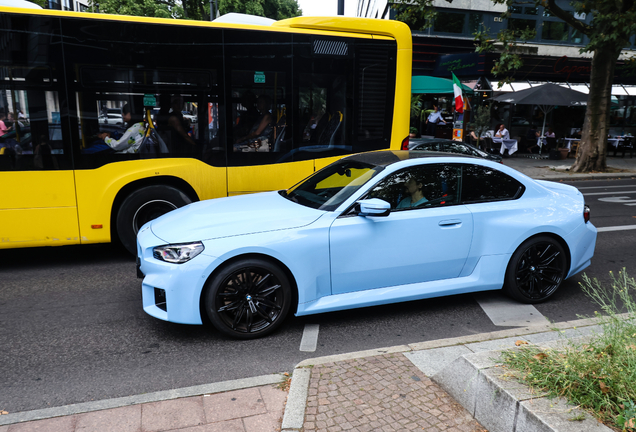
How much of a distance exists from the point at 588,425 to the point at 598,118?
17549 millimetres

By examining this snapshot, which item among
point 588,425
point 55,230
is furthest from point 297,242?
point 55,230

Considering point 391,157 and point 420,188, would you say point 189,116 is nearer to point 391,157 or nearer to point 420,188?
point 391,157

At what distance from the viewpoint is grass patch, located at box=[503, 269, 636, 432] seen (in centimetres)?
251

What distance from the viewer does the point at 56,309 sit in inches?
194

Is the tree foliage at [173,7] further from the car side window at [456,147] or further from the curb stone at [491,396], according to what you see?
the curb stone at [491,396]

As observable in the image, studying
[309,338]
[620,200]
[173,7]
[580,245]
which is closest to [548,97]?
[620,200]

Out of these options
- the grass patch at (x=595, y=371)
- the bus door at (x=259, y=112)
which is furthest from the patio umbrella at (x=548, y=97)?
the grass patch at (x=595, y=371)

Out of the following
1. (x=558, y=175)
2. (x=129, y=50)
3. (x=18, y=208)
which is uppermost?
(x=129, y=50)

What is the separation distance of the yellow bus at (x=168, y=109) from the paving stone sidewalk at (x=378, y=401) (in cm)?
404

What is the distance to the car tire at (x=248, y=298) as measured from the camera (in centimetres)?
404

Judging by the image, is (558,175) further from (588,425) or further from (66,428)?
(66,428)

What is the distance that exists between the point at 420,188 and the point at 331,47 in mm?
3340

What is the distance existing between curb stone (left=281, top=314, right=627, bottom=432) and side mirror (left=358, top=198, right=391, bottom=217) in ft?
3.69

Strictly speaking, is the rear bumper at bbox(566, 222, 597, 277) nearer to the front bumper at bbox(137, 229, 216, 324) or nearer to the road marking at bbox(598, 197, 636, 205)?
the front bumper at bbox(137, 229, 216, 324)
